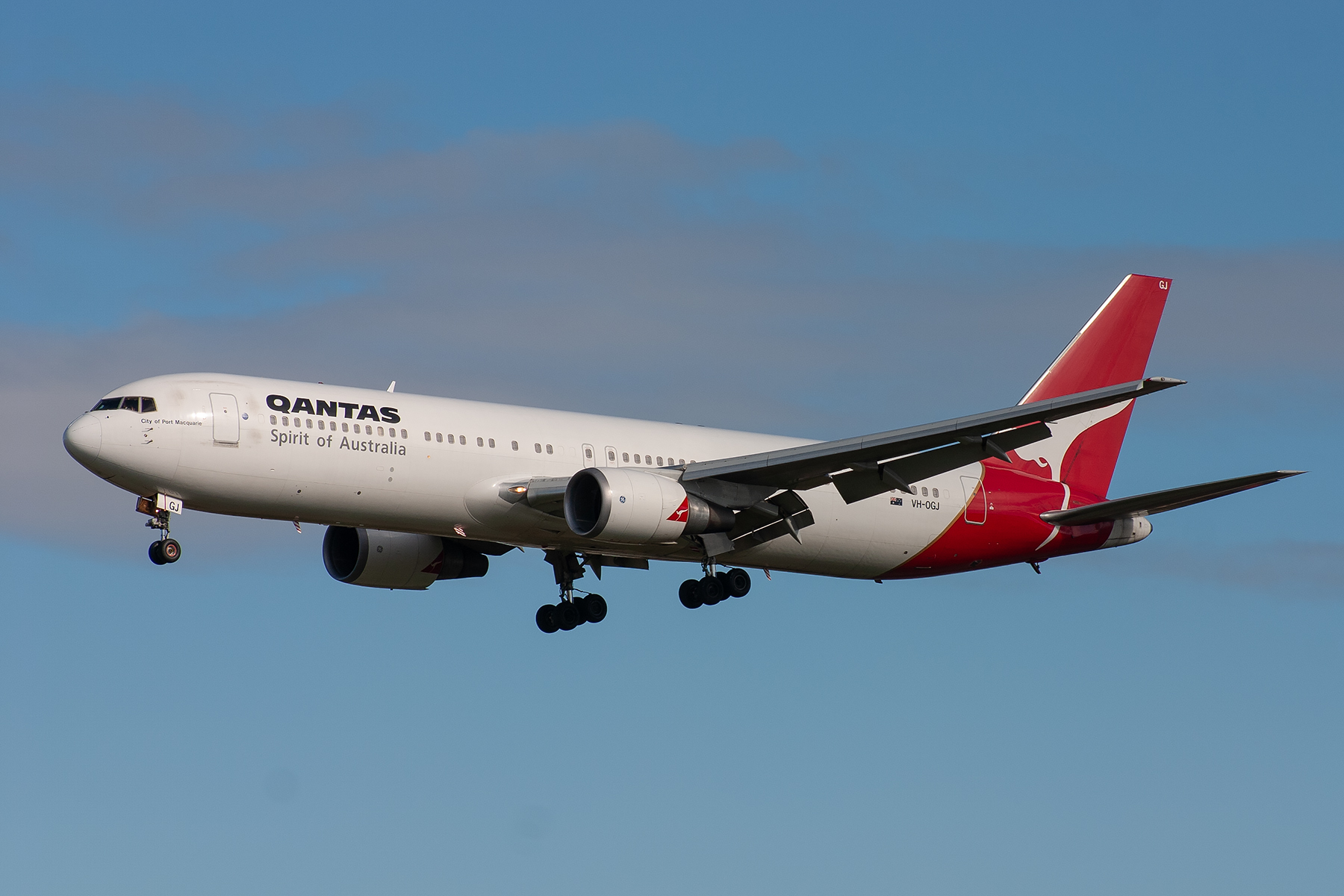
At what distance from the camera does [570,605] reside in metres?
45.9

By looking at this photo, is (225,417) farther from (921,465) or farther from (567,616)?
(921,465)

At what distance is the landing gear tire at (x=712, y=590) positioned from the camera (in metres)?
41.7

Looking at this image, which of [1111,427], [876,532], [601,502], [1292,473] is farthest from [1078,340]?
[601,502]

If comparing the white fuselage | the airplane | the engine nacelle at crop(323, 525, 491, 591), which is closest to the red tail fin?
the airplane

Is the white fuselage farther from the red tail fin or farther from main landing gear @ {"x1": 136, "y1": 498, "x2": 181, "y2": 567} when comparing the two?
the red tail fin

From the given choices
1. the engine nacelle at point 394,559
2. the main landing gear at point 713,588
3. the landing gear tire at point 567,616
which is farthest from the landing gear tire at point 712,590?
the engine nacelle at point 394,559

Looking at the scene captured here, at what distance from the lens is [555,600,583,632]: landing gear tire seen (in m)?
45.8

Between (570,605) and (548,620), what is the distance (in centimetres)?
72

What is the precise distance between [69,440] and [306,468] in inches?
192

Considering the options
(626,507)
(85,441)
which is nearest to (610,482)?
(626,507)

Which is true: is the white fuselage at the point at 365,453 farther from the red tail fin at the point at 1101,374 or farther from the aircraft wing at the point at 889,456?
the red tail fin at the point at 1101,374

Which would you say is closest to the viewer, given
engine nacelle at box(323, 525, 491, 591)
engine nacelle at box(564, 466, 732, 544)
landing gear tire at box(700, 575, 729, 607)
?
engine nacelle at box(564, 466, 732, 544)

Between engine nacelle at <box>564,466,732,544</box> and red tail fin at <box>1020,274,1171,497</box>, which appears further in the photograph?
red tail fin at <box>1020,274,1171,497</box>

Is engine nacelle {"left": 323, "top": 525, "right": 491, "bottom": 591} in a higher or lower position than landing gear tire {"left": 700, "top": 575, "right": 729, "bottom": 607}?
higher
